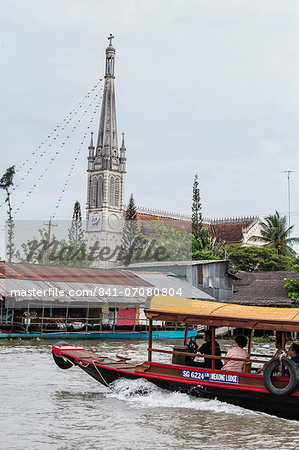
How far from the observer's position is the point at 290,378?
11039mm

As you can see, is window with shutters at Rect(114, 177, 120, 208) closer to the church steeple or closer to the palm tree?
the church steeple

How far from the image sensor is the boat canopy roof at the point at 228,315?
1148cm

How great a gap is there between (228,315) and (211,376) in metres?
1.39

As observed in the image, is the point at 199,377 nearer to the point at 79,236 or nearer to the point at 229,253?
the point at 229,253

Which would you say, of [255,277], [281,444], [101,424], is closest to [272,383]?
[281,444]

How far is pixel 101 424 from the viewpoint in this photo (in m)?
10.8

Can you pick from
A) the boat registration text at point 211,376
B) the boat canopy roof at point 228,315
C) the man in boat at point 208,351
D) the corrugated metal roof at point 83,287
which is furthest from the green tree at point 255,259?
the boat registration text at point 211,376

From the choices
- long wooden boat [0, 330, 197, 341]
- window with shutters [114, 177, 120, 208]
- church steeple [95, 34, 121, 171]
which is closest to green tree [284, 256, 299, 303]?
long wooden boat [0, 330, 197, 341]

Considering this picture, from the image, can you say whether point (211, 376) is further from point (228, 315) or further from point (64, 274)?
point (64, 274)

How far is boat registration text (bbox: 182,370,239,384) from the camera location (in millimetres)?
11945

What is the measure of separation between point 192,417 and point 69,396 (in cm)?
351

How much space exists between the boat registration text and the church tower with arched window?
271 feet

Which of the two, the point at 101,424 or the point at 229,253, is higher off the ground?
the point at 229,253

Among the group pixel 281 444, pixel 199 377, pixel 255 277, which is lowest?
pixel 281 444
